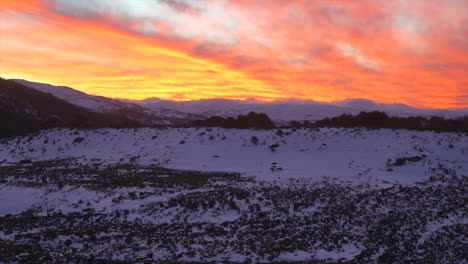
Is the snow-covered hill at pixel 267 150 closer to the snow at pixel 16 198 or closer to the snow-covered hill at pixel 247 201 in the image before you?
the snow-covered hill at pixel 247 201

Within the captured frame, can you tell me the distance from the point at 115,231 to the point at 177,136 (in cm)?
2456

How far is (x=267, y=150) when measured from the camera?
35406 mm

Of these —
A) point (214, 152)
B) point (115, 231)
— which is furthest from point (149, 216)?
point (214, 152)

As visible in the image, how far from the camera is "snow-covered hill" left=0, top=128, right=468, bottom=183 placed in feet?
91.4

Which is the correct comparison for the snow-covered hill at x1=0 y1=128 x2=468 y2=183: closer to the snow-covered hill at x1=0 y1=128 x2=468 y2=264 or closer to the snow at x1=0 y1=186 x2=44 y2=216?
the snow-covered hill at x1=0 y1=128 x2=468 y2=264

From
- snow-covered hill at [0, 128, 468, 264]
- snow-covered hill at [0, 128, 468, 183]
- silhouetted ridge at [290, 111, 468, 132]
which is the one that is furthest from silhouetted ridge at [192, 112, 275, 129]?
silhouetted ridge at [290, 111, 468, 132]

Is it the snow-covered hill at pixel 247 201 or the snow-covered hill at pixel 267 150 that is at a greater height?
the snow-covered hill at pixel 267 150

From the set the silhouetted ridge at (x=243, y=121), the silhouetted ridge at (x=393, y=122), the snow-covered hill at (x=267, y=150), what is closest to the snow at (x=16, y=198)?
the snow-covered hill at (x=267, y=150)

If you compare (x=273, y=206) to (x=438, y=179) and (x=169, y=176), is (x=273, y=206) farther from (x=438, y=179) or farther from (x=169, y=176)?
(x=438, y=179)

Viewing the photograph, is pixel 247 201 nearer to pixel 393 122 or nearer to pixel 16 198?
pixel 16 198

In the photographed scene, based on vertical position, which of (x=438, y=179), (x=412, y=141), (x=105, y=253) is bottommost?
(x=105, y=253)

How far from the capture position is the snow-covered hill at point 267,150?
27844mm

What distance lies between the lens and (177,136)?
1566 inches

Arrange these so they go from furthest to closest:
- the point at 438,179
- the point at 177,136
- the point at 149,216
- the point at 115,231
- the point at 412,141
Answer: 1. the point at 177,136
2. the point at 412,141
3. the point at 438,179
4. the point at 149,216
5. the point at 115,231
